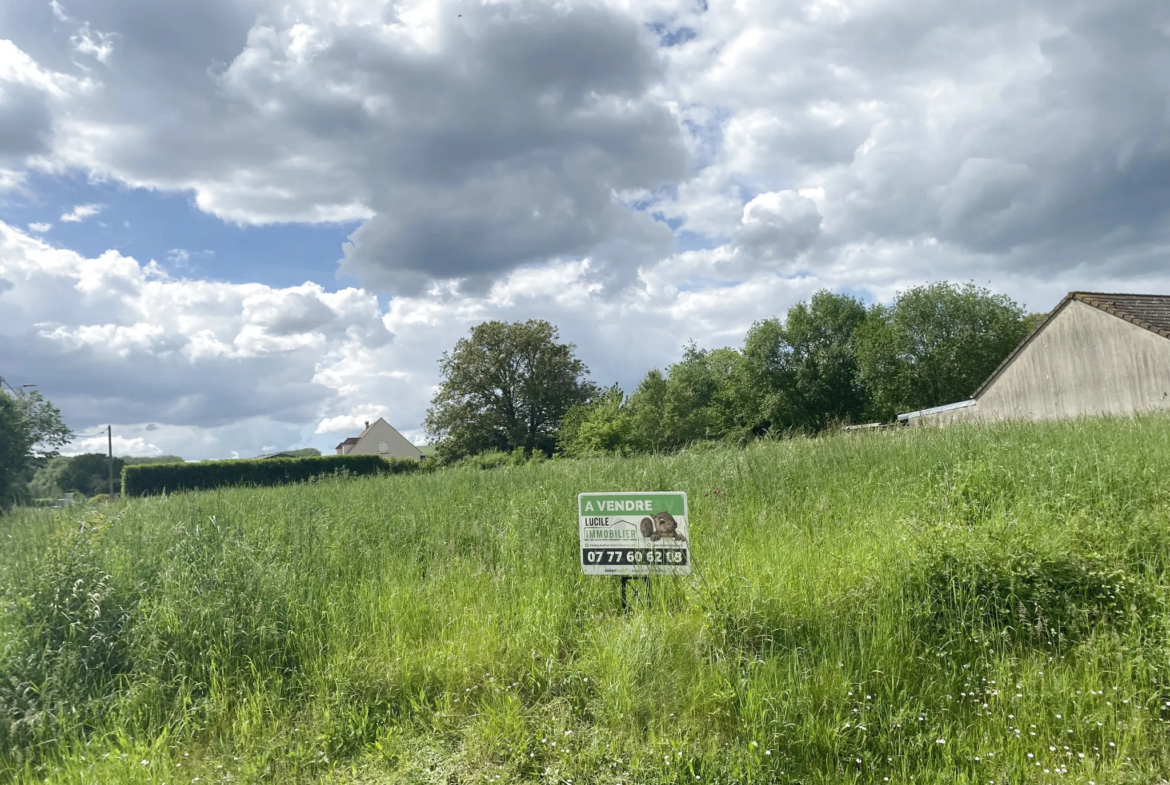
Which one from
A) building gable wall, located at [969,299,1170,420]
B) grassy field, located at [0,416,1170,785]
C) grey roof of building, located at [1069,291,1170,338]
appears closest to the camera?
grassy field, located at [0,416,1170,785]

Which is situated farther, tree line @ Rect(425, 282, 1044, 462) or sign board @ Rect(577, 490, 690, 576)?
tree line @ Rect(425, 282, 1044, 462)

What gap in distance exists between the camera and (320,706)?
13.6ft

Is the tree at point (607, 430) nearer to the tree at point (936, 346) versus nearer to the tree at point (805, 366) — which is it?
the tree at point (805, 366)

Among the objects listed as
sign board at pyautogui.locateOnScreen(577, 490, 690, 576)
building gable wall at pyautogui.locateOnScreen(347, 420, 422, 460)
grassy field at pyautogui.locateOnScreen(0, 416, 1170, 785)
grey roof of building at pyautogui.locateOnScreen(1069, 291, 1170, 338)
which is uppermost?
grey roof of building at pyautogui.locateOnScreen(1069, 291, 1170, 338)

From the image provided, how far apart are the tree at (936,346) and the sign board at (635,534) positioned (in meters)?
42.3

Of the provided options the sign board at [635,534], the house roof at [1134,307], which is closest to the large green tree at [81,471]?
the sign board at [635,534]

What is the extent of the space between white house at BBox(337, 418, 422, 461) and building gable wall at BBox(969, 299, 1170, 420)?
2307 inches

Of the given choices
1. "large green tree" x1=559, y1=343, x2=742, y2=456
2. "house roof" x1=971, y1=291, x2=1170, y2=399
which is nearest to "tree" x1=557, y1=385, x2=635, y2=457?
"large green tree" x1=559, y1=343, x2=742, y2=456

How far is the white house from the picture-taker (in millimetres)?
71125

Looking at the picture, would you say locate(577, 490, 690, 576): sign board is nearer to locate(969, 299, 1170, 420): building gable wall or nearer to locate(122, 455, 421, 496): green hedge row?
locate(969, 299, 1170, 420): building gable wall

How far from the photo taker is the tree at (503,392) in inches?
1885

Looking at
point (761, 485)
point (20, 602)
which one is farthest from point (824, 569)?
point (20, 602)

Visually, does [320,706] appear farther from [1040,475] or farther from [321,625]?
[1040,475]

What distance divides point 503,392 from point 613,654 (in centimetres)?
4533
